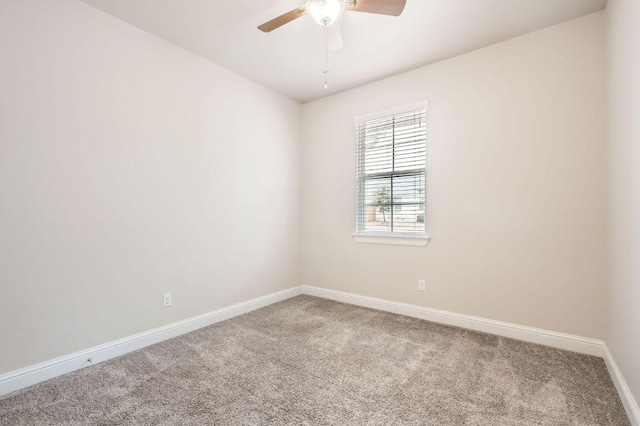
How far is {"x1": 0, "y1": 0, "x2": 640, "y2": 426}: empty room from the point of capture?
6.02 feet

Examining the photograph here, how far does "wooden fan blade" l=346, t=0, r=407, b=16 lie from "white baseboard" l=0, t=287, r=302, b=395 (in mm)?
2923

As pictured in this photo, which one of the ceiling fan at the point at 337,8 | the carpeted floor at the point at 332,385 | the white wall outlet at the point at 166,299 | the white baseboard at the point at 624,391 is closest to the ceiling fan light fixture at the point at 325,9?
the ceiling fan at the point at 337,8

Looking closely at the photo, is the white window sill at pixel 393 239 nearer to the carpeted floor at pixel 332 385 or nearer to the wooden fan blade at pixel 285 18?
the carpeted floor at pixel 332 385

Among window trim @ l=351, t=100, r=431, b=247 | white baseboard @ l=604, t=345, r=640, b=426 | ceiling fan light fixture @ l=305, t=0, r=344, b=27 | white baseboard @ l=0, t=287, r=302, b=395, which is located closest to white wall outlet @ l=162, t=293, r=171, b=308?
white baseboard @ l=0, t=287, r=302, b=395

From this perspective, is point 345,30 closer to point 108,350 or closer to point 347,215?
point 347,215

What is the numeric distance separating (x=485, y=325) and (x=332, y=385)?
1.70m

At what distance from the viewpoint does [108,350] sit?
230 centimetres

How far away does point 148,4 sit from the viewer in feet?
7.29

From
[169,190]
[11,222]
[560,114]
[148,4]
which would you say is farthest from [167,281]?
[560,114]

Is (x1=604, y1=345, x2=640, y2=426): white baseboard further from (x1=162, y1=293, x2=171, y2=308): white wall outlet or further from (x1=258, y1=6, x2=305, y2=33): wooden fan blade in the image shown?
(x1=162, y1=293, x2=171, y2=308): white wall outlet

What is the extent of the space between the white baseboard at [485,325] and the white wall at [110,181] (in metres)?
1.31

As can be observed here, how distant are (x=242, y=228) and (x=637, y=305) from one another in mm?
3151

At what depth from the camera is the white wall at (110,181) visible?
1.93 metres

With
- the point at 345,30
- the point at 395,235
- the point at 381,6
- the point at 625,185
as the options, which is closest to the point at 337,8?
the point at 381,6
